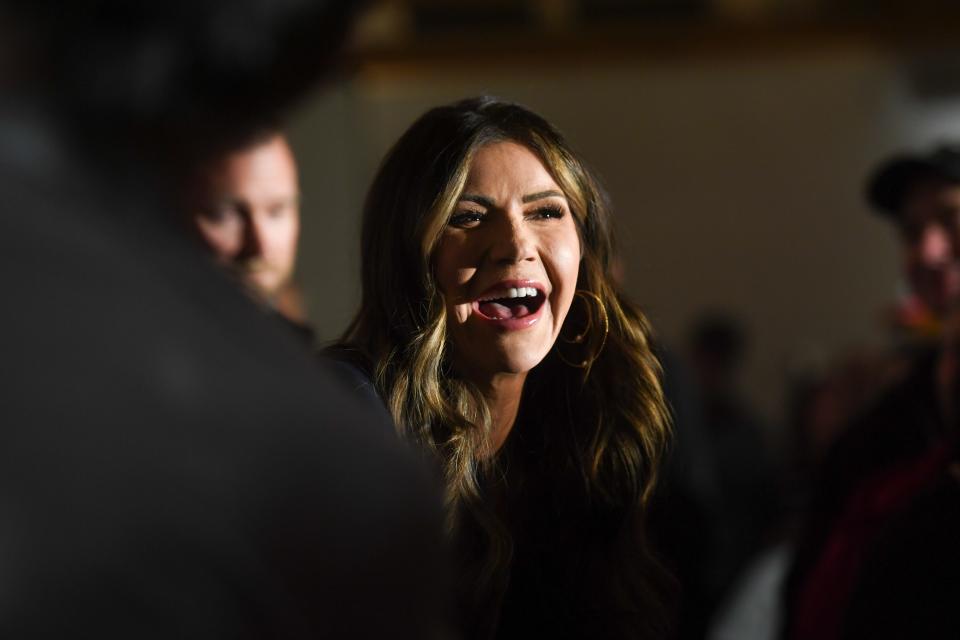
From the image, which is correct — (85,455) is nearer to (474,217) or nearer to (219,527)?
(219,527)

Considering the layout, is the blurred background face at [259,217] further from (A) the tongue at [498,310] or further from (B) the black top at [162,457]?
(B) the black top at [162,457]

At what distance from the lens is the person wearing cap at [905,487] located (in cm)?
174

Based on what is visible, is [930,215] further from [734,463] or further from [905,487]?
[734,463]

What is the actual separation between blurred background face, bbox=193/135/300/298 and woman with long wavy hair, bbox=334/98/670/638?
0.14m

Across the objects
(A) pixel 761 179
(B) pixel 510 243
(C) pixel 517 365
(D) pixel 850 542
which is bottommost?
(D) pixel 850 542

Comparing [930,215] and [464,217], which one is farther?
[930,215]

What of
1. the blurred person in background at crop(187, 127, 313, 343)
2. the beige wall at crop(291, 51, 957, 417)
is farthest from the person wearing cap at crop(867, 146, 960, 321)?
the beige wall at crop(291, 51, 957, 417)

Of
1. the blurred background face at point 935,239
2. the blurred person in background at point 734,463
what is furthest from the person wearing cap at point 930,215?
the blurred person in background at point 734,463

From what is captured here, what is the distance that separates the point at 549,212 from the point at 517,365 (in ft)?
0.48

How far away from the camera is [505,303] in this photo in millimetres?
1125

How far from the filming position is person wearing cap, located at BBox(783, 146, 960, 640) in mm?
1735

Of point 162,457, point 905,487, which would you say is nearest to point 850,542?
point 905,487

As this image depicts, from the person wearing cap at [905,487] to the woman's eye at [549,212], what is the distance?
0.89m

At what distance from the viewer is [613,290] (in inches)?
48.7
